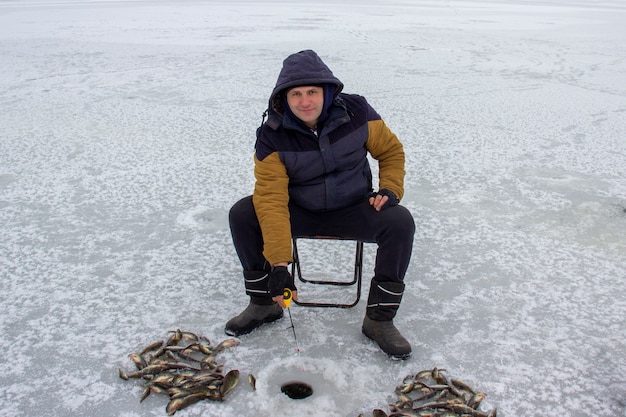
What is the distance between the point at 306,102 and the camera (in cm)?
241

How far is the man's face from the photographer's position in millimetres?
2406

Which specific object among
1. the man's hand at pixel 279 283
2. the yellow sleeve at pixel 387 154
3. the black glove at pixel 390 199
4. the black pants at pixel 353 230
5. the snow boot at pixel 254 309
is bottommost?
the snow boot at pixel 254 309

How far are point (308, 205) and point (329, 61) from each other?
741 centimetres

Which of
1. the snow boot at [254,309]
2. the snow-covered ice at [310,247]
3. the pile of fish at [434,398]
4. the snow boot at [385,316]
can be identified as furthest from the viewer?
the snow boot at [254,309]

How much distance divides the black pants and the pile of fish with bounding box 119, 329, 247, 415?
41cm

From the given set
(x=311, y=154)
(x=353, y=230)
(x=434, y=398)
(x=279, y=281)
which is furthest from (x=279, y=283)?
(x=434, y=398)

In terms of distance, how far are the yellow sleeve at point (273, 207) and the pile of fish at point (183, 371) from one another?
472 mm

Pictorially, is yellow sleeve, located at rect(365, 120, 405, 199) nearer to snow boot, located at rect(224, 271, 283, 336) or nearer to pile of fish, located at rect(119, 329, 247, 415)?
snow boot, located at rect(224, 271, 283, 336)

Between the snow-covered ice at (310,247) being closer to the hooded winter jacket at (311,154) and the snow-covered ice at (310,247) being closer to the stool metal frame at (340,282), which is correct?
the stool metal frame at (340,282)

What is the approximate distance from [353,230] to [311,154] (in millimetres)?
389

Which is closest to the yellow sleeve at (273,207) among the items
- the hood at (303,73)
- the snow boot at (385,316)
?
the hood at (303,73)

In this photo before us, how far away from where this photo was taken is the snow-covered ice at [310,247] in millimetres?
2258

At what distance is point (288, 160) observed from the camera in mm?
2479

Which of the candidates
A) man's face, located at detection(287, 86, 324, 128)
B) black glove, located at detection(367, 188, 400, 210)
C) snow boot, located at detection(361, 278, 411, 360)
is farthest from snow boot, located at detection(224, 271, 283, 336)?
man's face, located at detection(287, 86, 324, 128)
